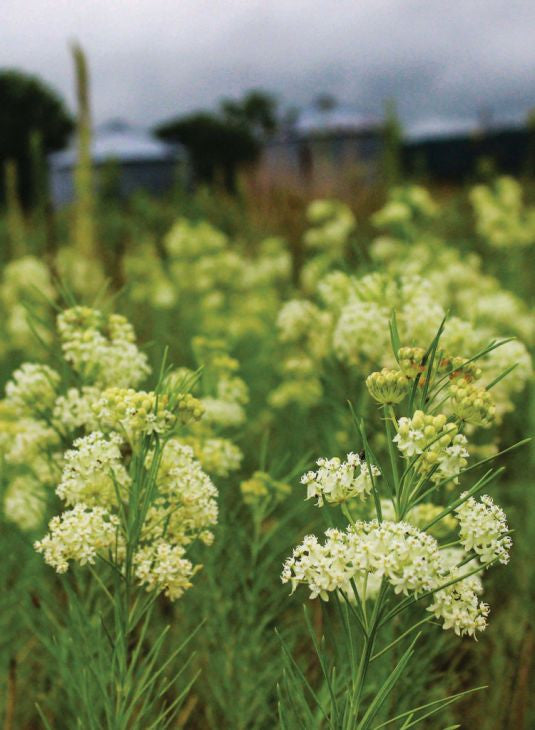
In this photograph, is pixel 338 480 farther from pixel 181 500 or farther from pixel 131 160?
pixel 131 160

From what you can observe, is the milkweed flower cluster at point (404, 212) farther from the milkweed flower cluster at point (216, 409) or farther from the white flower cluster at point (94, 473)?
the white flower cluster at point (94, 473)

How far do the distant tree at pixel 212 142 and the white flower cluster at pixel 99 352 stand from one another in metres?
25.7

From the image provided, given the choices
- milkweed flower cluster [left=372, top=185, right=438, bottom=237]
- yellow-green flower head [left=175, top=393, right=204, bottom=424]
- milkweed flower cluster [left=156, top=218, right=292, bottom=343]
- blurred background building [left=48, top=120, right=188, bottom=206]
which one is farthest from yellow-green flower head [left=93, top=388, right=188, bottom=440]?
blurred background building [left=48, top=120, right=188, bottom=206]

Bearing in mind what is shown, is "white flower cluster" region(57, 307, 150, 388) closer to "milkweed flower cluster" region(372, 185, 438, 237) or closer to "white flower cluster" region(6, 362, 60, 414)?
"white flower cluster" region(6, 362, 60, 414)

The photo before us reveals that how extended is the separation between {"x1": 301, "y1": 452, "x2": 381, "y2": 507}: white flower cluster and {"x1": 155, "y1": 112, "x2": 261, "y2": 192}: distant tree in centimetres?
2617

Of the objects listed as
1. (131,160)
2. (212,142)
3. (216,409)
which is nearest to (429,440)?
(216,409)

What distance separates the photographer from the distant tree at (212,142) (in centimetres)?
2675

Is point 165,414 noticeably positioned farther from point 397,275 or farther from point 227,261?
point 227,261

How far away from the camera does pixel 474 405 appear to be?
845 millimetres

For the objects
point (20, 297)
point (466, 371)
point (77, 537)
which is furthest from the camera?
point (20, 297)

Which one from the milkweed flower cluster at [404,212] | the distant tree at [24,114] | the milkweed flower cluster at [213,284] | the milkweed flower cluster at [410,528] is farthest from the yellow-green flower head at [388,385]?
the distant tree at [24,114]

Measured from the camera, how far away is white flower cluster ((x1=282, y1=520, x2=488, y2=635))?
2.38ft

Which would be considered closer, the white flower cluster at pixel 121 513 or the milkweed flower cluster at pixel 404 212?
the white flower cluster at pixel 121 513

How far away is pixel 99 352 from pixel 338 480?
0.49 metres
